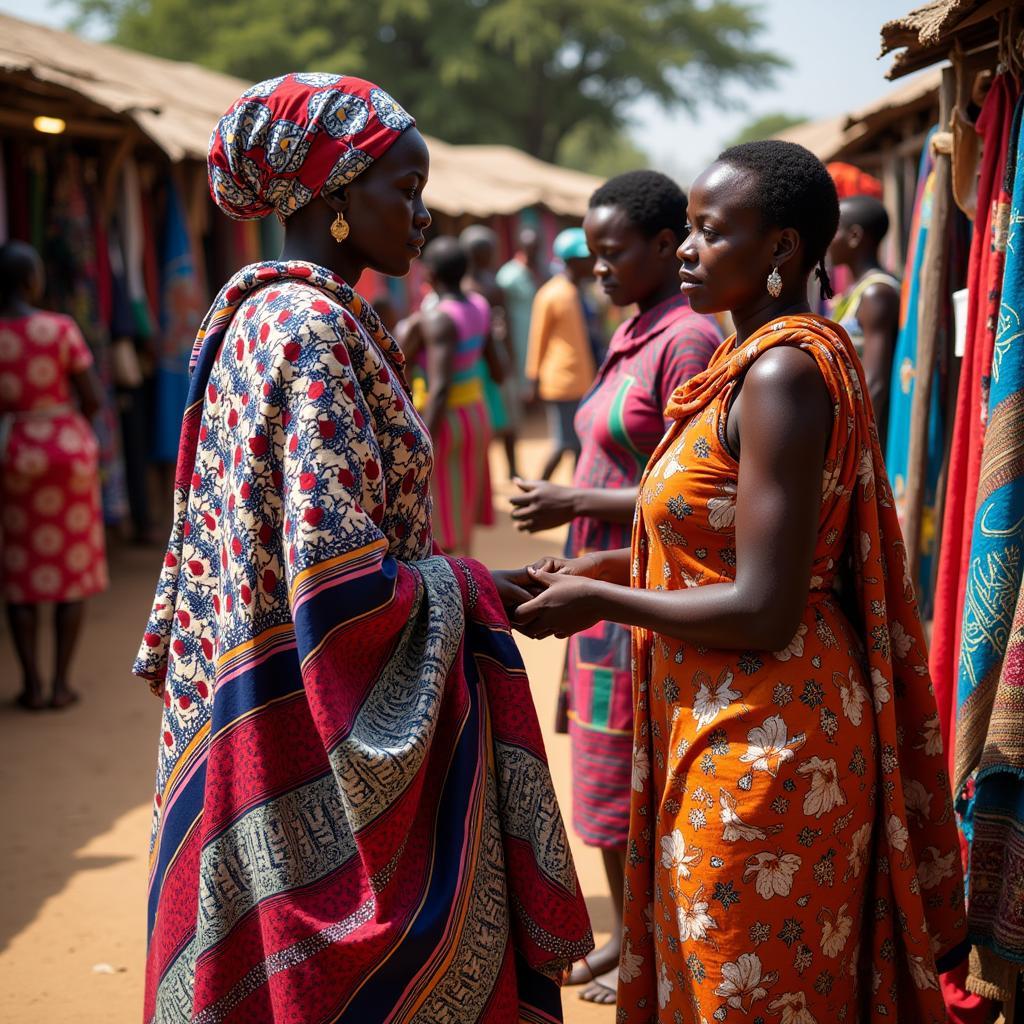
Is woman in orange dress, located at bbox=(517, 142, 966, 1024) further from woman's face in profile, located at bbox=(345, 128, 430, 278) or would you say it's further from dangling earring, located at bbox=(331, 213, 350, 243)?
dangling earring, located at bbox=(331, 213, 350, 243)

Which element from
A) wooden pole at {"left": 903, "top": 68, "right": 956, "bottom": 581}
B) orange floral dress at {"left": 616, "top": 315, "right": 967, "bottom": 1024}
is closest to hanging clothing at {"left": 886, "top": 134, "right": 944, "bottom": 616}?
wooden pole at {"left": 903, "top": 68, "right": 956, "bottom": 581}

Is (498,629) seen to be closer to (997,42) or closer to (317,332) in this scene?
(317,332)

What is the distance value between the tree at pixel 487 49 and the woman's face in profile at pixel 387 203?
26.5 m

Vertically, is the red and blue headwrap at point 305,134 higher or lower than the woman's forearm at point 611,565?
higher

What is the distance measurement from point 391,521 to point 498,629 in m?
0.28

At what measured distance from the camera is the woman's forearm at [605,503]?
3104 mm

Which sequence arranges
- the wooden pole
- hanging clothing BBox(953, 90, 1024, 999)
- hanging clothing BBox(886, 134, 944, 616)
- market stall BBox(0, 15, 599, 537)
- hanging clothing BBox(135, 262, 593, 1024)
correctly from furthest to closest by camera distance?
market stall BBox(0, 15, 599, 537) < hanging clothing BBox(886, 134, 944, 616) < the wooden pole < hanging clothing BBox(953, 90, 1024, 999) < hanging clothing BBox(135, 262, 593, 1024)

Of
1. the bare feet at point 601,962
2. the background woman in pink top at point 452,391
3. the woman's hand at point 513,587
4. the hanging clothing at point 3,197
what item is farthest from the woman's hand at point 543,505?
the hanging clothing at point 3,197

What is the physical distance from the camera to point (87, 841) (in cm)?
457

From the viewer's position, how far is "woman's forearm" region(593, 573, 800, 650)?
6.61ft

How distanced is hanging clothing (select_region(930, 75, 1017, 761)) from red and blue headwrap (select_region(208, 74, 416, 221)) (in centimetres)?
139

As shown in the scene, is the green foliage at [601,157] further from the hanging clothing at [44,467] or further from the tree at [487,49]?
the hanging clothing at [44,467]

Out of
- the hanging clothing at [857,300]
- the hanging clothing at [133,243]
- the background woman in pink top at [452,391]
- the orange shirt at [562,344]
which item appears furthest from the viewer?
the orange shirt at [562,344]

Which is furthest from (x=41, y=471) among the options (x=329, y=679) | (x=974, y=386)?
(x=974, y=386)
